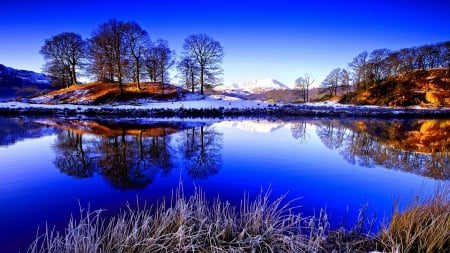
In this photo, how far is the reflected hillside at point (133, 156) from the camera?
29.5 ft

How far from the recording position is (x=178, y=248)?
3486mm

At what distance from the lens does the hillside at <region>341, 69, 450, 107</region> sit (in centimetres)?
5247

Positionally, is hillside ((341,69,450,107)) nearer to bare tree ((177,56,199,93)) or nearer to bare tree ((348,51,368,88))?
bare tree ((348,51,368,88))

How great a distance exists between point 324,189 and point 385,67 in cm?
7452

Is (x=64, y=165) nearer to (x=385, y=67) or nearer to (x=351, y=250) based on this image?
(x=351, y=250)

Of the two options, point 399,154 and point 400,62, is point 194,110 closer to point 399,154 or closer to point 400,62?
point 399,154

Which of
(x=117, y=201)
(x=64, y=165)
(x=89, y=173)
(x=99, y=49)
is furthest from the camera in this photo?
(x=99, y=49)

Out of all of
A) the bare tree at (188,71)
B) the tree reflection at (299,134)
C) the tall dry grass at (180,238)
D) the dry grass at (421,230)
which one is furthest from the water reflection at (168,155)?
the bare tree at (188,71)

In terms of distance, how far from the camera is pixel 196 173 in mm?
9328

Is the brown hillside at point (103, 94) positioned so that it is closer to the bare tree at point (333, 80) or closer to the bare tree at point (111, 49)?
the bare tree at point (111, 49)

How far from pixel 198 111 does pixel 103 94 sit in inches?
733

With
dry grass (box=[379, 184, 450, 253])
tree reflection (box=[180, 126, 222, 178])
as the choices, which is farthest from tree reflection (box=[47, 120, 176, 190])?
dry grass (box=[379, 184, 450, 253])

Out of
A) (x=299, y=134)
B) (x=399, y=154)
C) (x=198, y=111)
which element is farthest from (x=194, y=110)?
(x=399, y=154)

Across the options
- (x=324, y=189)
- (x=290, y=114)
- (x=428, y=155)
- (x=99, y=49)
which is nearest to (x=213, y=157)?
(x=324, y=189)
